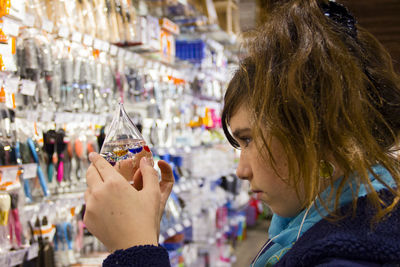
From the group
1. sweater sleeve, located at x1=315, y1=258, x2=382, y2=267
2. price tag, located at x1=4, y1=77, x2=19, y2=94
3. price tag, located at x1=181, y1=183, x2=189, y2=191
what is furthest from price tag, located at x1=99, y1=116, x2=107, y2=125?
sweater sleeve, located at x1=315, y1=258, x2=382, y2=267

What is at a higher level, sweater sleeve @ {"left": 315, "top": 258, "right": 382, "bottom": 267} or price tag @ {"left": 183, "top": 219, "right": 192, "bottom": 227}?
sweater sleeve @ {"left": 315, "top": 258, "right": 382, "bottom": 267}

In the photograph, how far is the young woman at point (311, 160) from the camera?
68cm

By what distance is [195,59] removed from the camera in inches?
141

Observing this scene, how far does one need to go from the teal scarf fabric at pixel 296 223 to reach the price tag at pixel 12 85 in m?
1.07

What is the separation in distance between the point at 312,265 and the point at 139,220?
317 mm

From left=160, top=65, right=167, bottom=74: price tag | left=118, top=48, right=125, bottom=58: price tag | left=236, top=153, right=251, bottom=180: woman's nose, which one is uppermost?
left=118, top=48, right=125, bottom=58: price tag

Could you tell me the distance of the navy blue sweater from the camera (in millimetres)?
642

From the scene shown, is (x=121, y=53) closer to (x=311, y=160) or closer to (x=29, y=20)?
(x=29, y=20)

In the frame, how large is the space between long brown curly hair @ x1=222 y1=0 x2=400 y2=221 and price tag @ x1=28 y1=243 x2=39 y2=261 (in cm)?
110

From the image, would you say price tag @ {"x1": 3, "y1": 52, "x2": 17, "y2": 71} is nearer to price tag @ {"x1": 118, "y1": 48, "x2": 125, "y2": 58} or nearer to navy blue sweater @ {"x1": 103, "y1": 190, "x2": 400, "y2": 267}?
price tag @ {"x1": 118, "y1": 48, "x2": 125, "y2": 58}

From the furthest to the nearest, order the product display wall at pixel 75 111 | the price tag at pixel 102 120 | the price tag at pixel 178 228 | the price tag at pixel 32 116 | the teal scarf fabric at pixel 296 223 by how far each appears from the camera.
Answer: the price tag at pixel 178 228
the price tag at pixel 102 120
the price tag at pixel 32 116
the product display wall at pixel 75 111
the teal scarf fabric at pixel 296 223

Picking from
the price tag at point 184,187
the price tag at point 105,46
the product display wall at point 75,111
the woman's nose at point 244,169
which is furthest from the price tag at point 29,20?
the price tag at point 184,187

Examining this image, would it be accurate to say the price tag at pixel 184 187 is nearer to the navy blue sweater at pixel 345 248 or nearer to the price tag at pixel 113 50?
the price tag at pixel 113 50

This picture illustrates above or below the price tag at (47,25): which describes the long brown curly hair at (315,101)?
below
